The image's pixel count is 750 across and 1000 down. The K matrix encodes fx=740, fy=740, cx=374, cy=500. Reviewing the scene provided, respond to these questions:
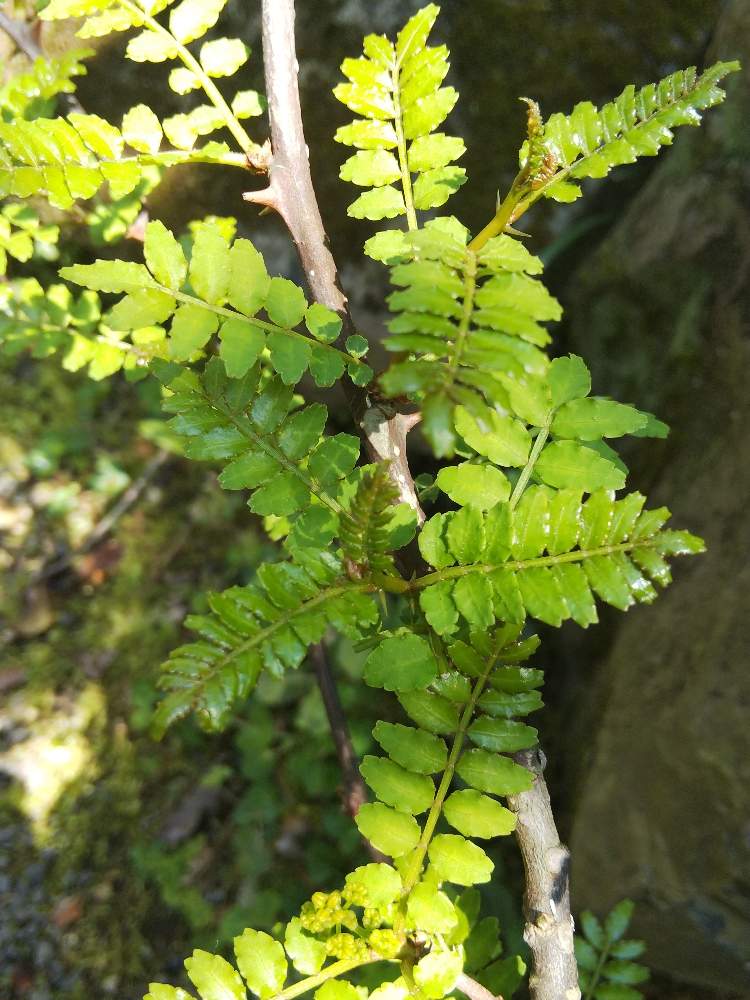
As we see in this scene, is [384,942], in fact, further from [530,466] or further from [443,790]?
[530,466]

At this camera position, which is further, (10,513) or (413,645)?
(10,513)

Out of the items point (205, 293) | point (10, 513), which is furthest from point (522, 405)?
point (10, 513)

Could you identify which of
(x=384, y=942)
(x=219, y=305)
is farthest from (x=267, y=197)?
(x=384, y=942)

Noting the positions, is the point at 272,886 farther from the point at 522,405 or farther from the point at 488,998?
the point at 522,405

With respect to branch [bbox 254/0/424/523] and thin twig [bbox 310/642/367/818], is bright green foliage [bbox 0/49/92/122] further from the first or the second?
thin twig [bbox 310/642/367/818]

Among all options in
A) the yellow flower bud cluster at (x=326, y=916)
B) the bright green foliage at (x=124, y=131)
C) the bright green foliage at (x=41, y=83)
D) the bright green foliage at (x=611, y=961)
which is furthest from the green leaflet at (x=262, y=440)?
the bright green foliage at (x=611, y=961)

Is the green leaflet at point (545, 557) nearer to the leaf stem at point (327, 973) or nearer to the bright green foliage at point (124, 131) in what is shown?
the leaf stem at point (327, 973)
